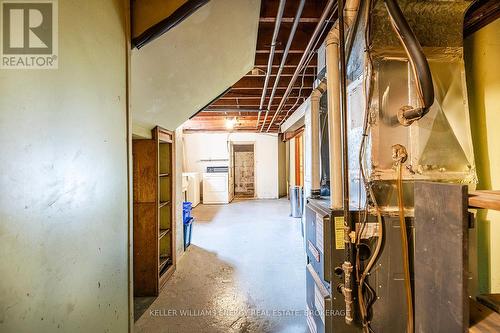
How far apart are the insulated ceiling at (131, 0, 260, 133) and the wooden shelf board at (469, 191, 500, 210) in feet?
5.10

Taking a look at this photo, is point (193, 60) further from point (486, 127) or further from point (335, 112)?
point (486, 127)

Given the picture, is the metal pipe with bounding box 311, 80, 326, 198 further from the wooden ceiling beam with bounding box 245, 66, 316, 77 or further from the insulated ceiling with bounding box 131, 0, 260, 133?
the wooden ceiling beam with bounding box 245, 66, 316, 77

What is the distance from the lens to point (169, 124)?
2672 millimetres

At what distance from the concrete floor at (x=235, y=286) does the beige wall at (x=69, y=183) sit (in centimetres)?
104

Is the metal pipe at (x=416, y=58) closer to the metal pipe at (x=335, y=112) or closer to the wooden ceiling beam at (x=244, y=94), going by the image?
the metal pipe at (x=335, y=112)

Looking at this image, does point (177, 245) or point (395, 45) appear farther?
point (177, 245)

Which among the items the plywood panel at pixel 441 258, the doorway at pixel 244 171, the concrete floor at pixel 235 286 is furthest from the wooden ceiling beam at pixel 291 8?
the doorway at pixel 244 171

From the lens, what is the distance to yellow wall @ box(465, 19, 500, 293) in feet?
4.57

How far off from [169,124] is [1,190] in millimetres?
2122

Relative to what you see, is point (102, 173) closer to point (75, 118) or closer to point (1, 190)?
point (75, 118)

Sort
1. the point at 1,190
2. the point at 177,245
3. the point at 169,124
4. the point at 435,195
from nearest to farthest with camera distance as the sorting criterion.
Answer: the point at 1,190 < the point at 435,195 < the point at 169,124 < the point at 177,245

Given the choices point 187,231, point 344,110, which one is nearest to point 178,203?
point 187,231

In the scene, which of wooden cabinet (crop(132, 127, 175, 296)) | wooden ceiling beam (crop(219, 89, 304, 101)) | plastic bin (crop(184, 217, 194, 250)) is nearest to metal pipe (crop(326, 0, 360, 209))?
wooden cabinet (crop(132, 127, 175, 296))

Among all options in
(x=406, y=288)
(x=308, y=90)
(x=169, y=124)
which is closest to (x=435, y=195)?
(x=406, y=288)
